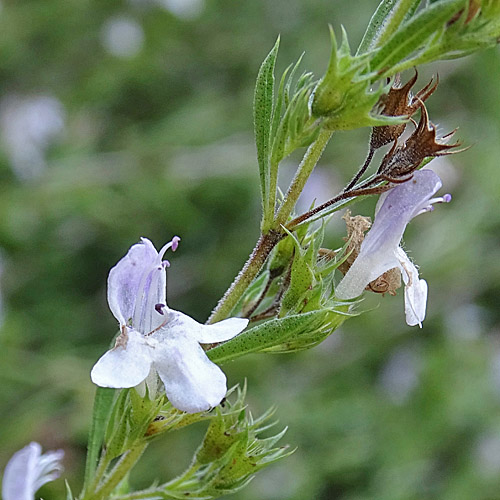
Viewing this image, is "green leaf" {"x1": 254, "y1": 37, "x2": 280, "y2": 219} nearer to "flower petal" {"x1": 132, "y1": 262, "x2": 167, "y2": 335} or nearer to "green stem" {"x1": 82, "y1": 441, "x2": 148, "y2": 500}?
"flower petal" {"x1": 132, "y1": 262, "x2": 167, "y2": 335}

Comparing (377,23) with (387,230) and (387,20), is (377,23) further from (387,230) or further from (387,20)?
(387,230)

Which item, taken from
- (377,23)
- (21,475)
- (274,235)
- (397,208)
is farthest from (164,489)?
(377,23)

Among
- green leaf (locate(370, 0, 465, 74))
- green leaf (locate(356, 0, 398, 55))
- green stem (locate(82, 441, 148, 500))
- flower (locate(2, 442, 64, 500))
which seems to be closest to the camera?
green leaf (locate(370, 0, 465, 74))

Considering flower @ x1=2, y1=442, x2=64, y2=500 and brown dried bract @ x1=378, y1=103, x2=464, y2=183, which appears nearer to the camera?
brown dried bract @ x1=378, y1=103, x2=464, y2=183

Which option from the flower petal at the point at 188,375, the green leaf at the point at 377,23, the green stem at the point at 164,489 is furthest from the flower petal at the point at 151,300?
the green leaf at the point at 377,23

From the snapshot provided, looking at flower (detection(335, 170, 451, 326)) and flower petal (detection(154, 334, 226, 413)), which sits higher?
flower (detection(335, 170, 451, 326))

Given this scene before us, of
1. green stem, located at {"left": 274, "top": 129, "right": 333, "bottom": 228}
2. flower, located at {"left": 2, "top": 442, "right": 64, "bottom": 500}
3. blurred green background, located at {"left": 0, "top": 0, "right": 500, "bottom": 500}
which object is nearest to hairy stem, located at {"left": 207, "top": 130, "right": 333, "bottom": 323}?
green stem, located at {"left": 274, "top": 129, "right": 333, "bottom": 228}

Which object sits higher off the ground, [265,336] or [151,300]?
[151,300]

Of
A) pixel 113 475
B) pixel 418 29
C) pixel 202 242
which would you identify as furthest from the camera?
pixel 202 242

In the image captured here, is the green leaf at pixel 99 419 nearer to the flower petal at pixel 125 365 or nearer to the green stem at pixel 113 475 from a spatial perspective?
the green stem at pixel 113 475
